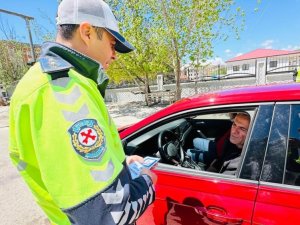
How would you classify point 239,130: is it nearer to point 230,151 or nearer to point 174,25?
point 230,151

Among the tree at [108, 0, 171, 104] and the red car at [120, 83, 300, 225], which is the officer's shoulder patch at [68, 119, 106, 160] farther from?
the tree at [108, 0, 171, 104]

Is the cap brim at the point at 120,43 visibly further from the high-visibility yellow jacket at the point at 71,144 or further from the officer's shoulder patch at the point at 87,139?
the officer's shoulder patch at the point at 87,139

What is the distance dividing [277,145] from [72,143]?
3.76 ft

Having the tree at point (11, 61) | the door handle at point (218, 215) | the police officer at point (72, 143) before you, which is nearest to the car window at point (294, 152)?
the door handle at point (218, 215)

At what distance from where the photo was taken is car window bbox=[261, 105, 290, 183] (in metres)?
1.33

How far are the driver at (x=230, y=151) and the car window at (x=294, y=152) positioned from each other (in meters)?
0.40

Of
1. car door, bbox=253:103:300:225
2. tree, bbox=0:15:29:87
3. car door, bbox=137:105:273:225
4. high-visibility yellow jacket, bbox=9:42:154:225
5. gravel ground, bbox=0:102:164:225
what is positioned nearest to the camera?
high-visibility yellow jacket, bbox=9:42:154:225

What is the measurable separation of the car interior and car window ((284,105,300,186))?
0.73ft

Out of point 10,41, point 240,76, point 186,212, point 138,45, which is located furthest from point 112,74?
point 10,41

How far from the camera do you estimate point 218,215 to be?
4.61 ft

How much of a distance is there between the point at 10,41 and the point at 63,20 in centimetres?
2799

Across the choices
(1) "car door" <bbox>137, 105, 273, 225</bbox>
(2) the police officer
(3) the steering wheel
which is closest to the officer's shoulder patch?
(2) the police officer

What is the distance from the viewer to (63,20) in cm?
91

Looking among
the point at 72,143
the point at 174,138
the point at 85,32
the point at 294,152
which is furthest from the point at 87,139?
the point at 174,138
